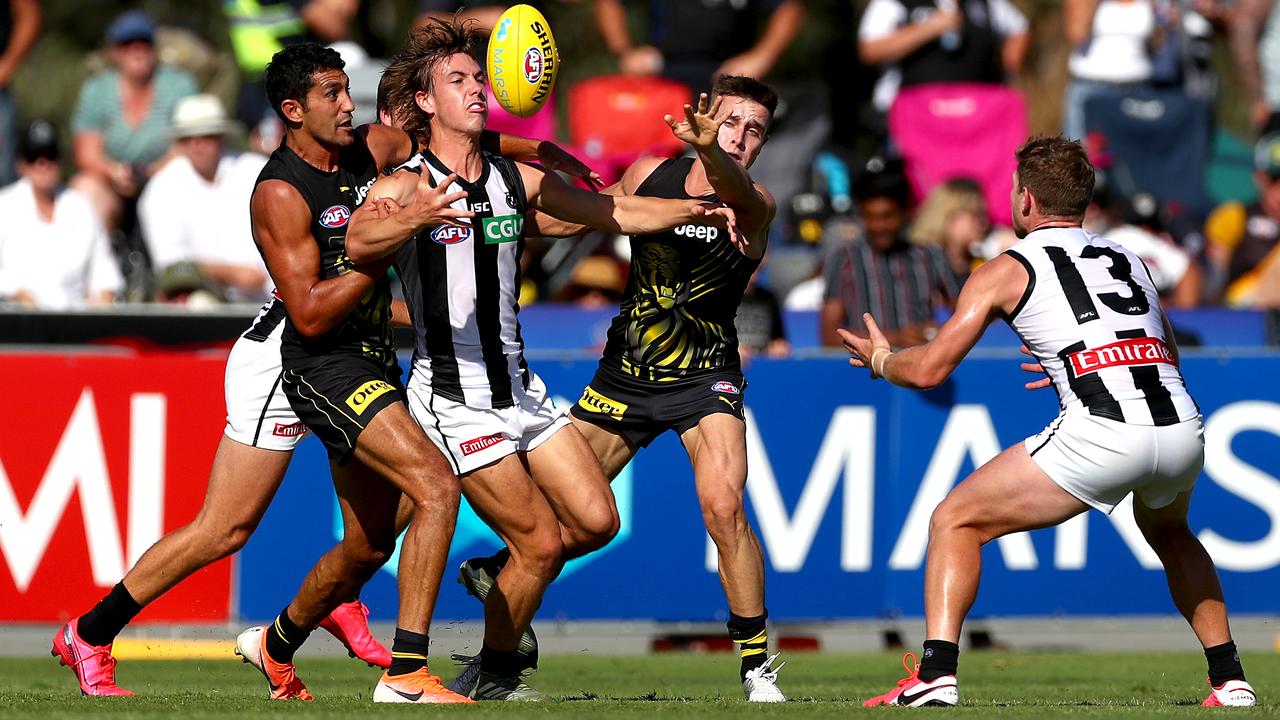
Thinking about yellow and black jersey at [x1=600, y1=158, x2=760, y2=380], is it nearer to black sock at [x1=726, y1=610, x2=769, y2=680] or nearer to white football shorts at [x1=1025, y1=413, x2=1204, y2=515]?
black sock at [x1=726, y1=610, x2=769, y2=680]

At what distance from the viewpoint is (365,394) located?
728cm

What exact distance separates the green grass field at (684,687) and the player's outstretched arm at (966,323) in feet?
4.07

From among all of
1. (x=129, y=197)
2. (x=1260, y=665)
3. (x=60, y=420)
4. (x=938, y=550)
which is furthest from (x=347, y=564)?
(x=129, y=197)

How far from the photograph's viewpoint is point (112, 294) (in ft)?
41.3

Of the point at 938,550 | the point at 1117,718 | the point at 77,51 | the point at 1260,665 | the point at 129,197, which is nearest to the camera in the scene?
the point at 1117,718

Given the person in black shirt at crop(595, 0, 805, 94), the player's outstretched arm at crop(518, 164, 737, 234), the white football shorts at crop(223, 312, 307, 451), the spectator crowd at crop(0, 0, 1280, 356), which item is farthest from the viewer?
the person in black shirt at crop(595, 0, 805, 94)

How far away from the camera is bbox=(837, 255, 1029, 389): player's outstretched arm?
275 inches

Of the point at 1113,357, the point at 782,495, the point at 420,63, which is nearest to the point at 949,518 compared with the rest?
the point at 1113,357

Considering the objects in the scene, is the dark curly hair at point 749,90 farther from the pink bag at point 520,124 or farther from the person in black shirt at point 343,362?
the pink bag at point 520,124

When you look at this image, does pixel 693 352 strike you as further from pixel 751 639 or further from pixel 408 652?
pixel 408 652

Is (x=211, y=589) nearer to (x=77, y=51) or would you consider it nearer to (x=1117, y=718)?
(x=1117, y=718)

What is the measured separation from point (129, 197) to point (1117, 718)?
369 inches

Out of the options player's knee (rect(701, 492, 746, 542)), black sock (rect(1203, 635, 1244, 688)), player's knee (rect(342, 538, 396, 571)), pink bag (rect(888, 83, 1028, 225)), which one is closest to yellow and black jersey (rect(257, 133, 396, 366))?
player's knee (rect(342, 538, 396, 571))

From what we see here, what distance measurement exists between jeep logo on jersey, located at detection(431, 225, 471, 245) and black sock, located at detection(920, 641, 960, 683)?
2373mm
